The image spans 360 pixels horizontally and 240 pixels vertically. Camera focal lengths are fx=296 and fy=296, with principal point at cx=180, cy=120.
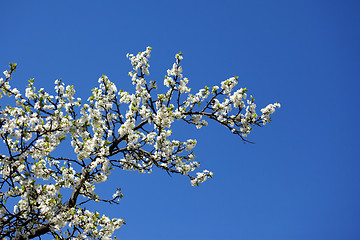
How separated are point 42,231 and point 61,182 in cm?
148

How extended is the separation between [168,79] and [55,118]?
362cm

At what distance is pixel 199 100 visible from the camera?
10.1m

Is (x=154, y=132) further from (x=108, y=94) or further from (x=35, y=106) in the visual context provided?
(x=35, y=106)

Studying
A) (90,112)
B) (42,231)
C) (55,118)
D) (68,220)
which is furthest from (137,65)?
(42,231)

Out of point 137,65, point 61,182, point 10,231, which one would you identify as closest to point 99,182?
point 61,182

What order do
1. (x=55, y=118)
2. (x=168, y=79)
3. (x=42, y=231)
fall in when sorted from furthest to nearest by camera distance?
(x=168, y=79)
(x=42, y=231)
(x=55, y=118)

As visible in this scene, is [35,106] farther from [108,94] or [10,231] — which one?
[10,231]

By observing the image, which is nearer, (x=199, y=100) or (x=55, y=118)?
(x=55, y=118)

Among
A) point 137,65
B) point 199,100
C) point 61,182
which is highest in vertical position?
point 137,65

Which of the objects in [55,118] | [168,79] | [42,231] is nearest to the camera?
[55,118]

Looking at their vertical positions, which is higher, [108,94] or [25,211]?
[108,94]

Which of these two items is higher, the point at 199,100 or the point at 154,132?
the point at 199,100

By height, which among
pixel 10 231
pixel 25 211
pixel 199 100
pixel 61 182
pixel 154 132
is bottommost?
pixel 10 231

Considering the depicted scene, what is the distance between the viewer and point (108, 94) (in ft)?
31.6
